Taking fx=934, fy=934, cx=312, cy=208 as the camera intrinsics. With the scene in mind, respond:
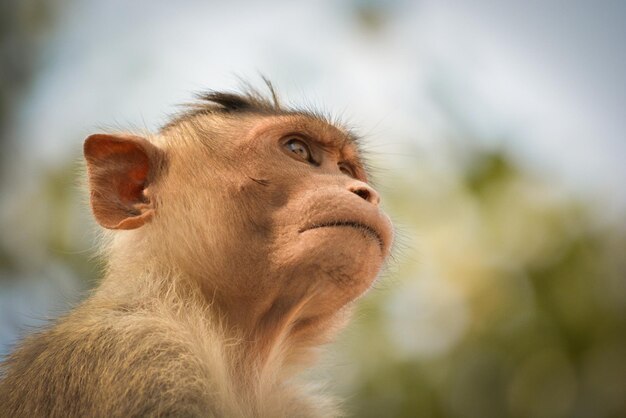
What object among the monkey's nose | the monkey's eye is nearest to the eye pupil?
the monkey's eye

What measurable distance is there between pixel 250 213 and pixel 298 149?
658mm

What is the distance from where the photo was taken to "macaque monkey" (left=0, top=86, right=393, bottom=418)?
4340 mm

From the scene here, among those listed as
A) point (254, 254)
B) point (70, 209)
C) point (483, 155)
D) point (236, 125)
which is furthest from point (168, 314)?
point (483, 155)

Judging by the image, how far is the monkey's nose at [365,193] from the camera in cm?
525

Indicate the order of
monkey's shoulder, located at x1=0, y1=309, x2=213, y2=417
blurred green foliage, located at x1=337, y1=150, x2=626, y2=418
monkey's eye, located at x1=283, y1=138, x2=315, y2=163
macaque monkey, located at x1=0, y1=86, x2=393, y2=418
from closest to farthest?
monkey's shoulder, located at x1=0, y1=309, x2=213, y2=417, macaque monkey, located at x1=0, y1=86, x2=393, y2=418, monkey's eye, located at x1=283, y1=138, x2=315, y2=163, blurred green foliage, located at x1=337, y1=150, x2=626, y2=418

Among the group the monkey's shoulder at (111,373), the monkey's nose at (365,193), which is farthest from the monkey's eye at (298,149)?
the monkey's shoulder at (111,373)

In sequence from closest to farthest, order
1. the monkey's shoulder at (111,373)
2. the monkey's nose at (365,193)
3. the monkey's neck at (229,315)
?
the monkey's shoulder at (111,373) → the monkey's neck at (229,315) → the monkey's nose at (365,193)

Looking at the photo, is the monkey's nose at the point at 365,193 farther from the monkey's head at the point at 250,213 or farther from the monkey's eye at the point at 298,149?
the monkey's eye at the point at 298,149

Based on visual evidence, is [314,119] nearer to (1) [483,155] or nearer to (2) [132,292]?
(2) [132,292]

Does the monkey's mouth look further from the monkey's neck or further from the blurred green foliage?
the blurred green foliage

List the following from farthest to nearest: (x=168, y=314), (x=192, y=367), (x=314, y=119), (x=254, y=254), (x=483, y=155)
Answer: (x=483, y=155)
(x=314, y=119)
(x=254, y=254)
(x=168, y=314)
(x=192, y=367)

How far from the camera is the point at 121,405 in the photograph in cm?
411

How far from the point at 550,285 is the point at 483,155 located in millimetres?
2132

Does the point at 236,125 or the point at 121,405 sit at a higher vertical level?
the point at 236,125
